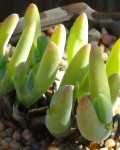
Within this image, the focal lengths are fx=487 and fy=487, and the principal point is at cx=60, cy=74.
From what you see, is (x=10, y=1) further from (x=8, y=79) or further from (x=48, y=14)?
(x=8, y=79)

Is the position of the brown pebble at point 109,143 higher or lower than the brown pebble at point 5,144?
lower

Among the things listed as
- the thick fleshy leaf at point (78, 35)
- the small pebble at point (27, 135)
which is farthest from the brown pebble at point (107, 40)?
the small pebble at point (27, 135)

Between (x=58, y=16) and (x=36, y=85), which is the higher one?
(x=36, y=85)

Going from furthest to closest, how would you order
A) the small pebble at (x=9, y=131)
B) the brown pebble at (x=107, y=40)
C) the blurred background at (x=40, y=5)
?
the blurred background at (x=40, y=5) → the brown pebble at (x=107, y=40) → the small pebble at (x=9, y=131)

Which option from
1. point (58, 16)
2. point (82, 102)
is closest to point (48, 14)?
point (58, 16)

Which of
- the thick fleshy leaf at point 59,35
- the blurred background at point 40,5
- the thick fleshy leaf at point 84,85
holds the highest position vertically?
the thick fleshy leaf at point 59,35

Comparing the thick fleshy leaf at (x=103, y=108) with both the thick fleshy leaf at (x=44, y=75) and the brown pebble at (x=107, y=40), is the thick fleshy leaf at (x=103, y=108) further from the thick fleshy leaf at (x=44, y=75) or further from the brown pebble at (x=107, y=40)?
the brown pebble at (x=107, y=40)

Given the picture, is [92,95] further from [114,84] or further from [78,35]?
[78,35]

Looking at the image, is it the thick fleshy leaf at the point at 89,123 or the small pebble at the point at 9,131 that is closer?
the thick fleshy leaf at the point at 89,123
